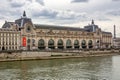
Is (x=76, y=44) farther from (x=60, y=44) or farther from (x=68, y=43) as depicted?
(x=60, y=44)

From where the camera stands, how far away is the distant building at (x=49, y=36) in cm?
9256

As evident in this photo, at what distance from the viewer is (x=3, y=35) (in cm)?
8844

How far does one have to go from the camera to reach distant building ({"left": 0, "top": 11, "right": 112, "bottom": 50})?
9256 cm

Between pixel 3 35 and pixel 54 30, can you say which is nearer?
pixel 3 35

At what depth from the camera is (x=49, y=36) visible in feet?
336

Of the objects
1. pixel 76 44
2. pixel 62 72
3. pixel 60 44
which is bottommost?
pixel 62 72

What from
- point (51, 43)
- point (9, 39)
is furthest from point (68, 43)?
point (9, 39)

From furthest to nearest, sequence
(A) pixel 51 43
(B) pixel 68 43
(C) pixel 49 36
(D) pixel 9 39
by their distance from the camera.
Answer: (B) pixel 68 43, (A) pixel 51 43, (C) pixel 49 36, (D) pixel 9 39

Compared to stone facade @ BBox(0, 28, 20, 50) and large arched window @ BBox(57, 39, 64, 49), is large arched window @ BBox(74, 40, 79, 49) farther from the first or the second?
stone facade @ BBox(0, 28, 20, 50)

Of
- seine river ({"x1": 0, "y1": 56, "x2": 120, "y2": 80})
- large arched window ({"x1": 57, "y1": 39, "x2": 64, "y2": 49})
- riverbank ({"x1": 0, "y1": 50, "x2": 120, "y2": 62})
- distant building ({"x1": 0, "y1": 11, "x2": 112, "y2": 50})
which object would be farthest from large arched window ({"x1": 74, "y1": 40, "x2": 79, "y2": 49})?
seine river ({"x1": 0, "y1": 56, "x2": 120, "y2": 80})

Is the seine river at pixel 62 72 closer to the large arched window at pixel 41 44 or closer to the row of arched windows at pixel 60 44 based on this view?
the large arched window at pixel 41 44

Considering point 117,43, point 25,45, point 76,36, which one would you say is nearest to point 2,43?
point 25,45

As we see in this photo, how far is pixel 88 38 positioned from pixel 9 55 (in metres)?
50.7

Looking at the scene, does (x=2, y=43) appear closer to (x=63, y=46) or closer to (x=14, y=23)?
(x=14, y=23)
